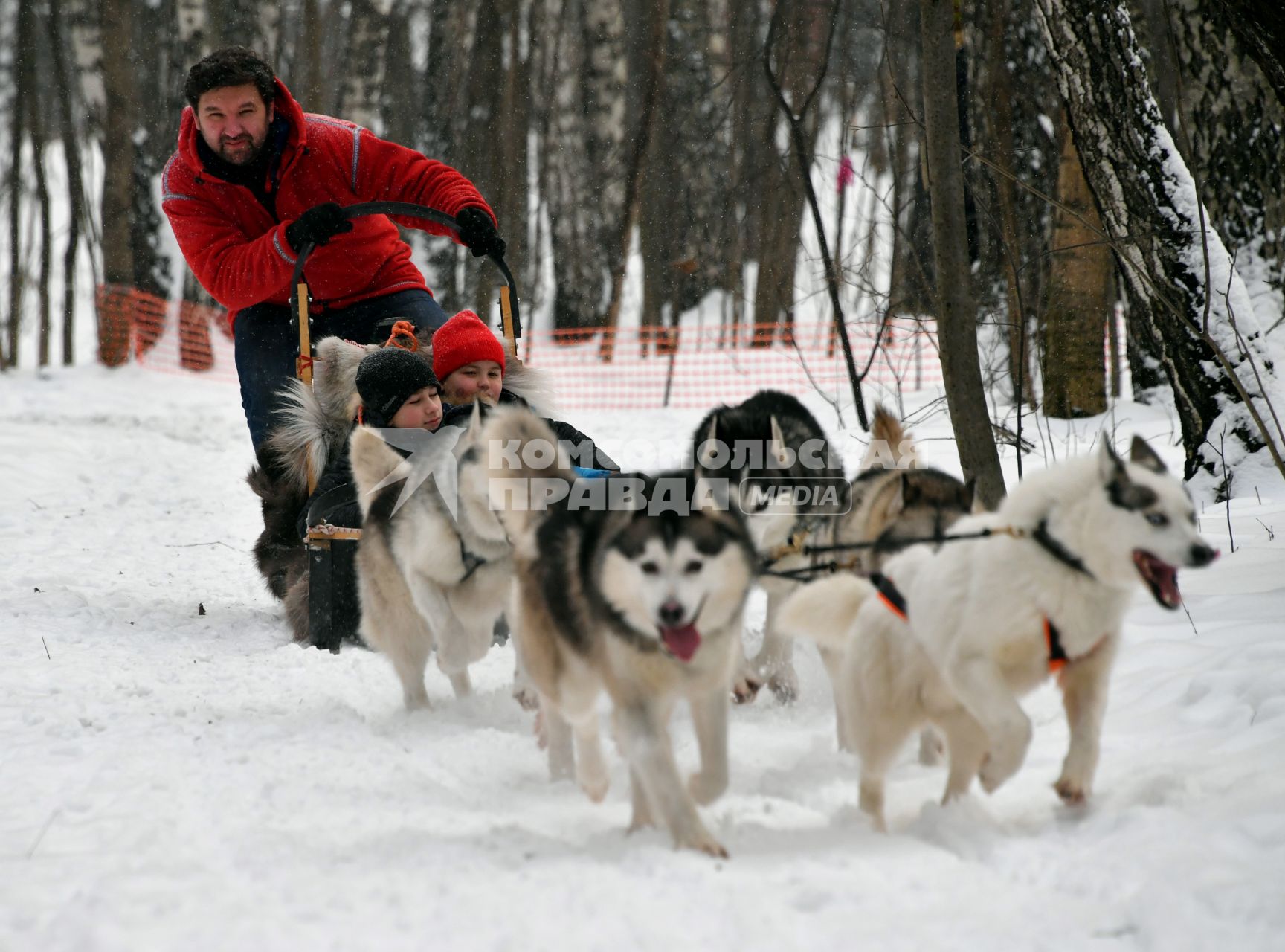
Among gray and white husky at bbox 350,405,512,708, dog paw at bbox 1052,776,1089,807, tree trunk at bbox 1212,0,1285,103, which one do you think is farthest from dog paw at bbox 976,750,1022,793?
tree trunk at bbox 1212,0,1285,103

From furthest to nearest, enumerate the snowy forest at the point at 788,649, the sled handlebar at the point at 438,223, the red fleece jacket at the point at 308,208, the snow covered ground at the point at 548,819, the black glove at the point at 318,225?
the red fleece jacket at the point at 308,208, the sled handlebar at the point at 438,223, the black glove at the point at 318,225, the snowy forest at the point at 788,649, the snow covered ground at the point at 548,819

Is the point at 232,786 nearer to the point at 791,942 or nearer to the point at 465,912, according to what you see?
the point at 465,912

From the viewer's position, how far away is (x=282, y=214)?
200 inches

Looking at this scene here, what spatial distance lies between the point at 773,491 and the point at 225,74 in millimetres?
2923

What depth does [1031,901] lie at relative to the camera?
199 centimetres

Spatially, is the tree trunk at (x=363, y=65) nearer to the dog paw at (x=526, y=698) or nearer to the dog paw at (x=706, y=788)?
the dog paw at (x=526, y=698)

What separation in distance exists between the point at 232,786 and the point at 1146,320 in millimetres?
4210

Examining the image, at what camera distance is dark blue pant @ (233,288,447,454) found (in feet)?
16.7

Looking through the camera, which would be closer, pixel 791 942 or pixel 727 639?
pixel 791 942

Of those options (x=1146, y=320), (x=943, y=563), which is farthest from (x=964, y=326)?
(x=943, y=563)

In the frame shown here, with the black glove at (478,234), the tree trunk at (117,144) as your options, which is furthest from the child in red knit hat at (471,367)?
the tree trunk at (117,144)

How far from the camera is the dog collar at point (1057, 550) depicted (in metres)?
2.31

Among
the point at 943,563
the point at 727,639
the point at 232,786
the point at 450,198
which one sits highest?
the point at 450,198

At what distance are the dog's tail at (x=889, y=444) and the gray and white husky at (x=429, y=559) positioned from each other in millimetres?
1318
